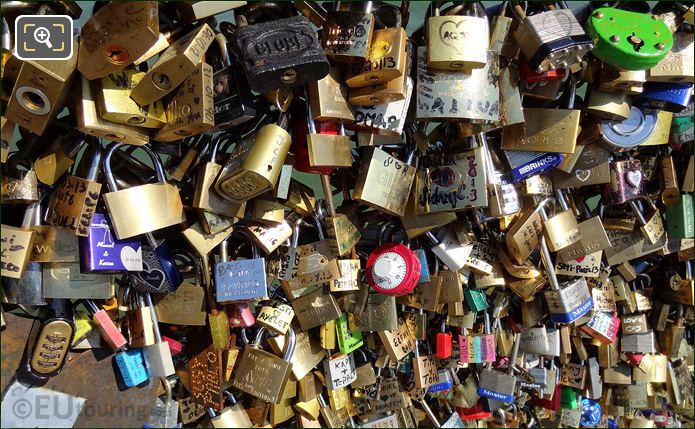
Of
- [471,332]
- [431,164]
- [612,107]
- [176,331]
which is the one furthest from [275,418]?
[612,107]

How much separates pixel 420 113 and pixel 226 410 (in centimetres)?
90

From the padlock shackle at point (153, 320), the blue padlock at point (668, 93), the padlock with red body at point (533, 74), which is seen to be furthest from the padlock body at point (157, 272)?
the blue padlock at point (668, 93)

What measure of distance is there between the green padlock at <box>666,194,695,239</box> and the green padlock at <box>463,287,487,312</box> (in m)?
0.68

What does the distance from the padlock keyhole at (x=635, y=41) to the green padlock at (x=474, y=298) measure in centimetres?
77

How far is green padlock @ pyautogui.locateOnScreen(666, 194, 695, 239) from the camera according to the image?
1.82m

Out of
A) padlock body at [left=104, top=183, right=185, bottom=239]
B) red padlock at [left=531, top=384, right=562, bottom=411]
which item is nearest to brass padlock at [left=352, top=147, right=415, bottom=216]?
padlock body at [left=104, top=183, right=185, bottom=239]

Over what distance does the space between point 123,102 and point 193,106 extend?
0.13m

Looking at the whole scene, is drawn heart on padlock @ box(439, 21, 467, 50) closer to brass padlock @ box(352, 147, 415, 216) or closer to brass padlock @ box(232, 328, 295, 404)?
brass padlock @ box(352, 147, 415, 216)

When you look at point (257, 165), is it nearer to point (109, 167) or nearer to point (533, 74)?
point (109, 167)

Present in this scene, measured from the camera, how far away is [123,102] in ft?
3.55

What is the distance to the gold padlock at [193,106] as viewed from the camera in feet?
3.66

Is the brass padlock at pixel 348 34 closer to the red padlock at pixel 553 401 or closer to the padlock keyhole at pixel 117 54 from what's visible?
the padlock keyhole at pixel 117 54

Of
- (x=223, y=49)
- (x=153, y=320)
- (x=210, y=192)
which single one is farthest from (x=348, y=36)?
(x=153, y=320)

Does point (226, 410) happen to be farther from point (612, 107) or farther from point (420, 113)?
point (612, 107)
